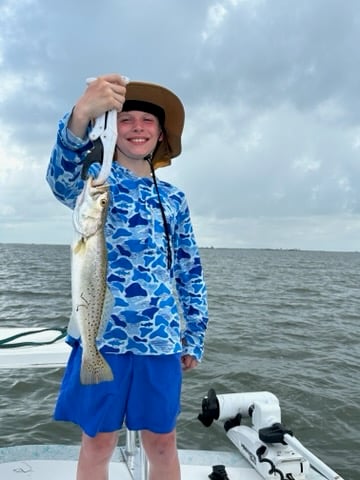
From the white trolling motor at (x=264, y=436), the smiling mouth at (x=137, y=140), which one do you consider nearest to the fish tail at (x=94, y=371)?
the smiling mouth at (x=137, y=140)

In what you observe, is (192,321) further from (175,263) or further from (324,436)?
(324,436)

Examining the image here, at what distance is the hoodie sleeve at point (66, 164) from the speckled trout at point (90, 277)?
24 centimetres

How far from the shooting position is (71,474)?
3.47 meters

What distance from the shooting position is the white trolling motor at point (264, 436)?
3.49 meters

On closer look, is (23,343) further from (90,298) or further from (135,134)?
(135,134)

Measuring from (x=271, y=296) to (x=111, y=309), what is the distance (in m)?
18.5

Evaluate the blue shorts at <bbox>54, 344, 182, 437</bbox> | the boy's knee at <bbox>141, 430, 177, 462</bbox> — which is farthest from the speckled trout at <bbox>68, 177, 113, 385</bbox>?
the boy's knee at <bbox>141, 430, 177, 462</bbox>

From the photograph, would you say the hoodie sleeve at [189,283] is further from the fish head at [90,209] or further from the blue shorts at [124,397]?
the fish head at [90,209]

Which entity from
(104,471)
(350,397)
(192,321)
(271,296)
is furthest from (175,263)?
(271,296)

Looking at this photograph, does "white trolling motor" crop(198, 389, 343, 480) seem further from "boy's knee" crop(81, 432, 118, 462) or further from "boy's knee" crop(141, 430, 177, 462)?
"boy's knee" crop(81, 432, 118, 462)

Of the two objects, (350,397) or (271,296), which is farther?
(271,296)

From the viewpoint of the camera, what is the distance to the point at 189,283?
3.04 m

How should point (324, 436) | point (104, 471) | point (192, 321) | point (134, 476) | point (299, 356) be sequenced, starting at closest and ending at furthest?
point (104, 471) < point (192, 321) < point (134, 476) < point (324, 436) < point (299, 356)

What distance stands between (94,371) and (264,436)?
1.83 metres
